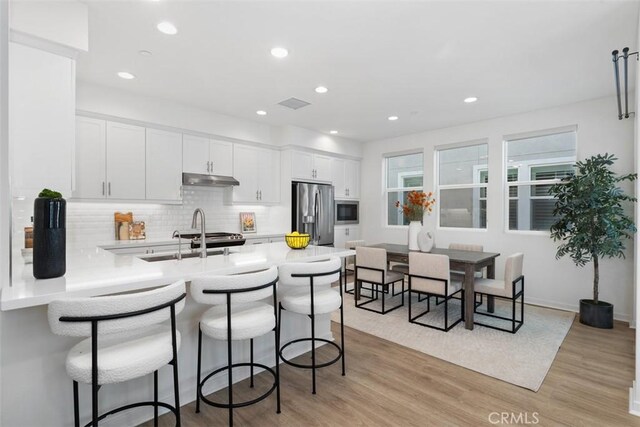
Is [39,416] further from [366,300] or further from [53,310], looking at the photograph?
[366,300]

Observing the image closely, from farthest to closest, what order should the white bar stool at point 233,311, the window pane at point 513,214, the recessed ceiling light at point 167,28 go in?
the window pane at point 513,214, the recessed ceiling light at point 167,28, the white bar stool at point 233,311

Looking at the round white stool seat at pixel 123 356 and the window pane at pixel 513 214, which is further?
the window pane at pixel 513 214

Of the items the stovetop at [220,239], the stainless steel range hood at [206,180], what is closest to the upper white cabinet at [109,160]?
the stainless steel range hood at [206,180]

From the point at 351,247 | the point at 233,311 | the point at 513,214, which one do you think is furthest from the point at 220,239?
the point at 513,214

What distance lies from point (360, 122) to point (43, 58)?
3937mm

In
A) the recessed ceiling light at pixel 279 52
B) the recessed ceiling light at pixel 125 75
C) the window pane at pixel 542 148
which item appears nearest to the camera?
the recessed ceiling light at pixel 279 52

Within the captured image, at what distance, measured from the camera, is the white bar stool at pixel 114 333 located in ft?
4.35

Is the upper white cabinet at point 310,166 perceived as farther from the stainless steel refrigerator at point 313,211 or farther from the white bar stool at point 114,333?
the white bar stool at point 114,333

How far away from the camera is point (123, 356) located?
1474 millimetres

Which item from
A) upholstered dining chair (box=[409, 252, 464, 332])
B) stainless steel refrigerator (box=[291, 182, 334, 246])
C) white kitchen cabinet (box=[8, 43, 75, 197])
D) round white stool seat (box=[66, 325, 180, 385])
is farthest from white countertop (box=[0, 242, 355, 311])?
stainless steel refrigerator (box=[291, 182, 334, 246])

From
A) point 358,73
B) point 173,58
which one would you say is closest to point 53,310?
point 173,58

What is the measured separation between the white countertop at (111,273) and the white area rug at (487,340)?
1394 mm

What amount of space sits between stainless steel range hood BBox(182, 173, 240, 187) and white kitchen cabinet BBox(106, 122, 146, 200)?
0.53 metres

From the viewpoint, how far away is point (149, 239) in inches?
170
